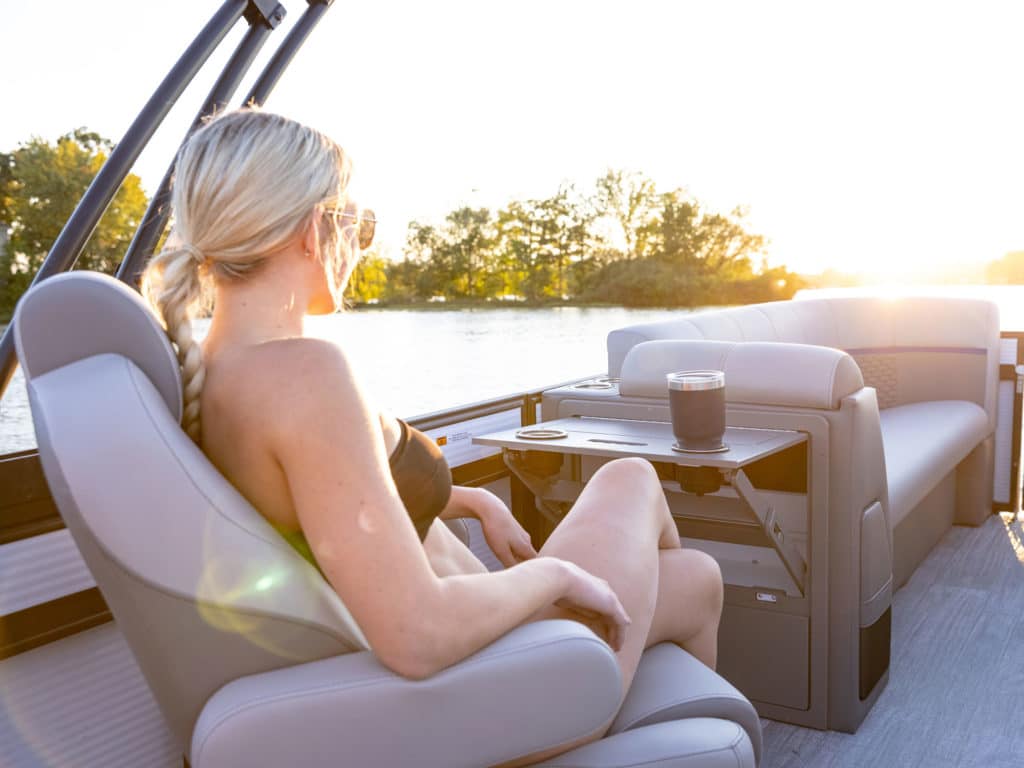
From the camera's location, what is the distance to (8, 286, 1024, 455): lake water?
8.83 ft

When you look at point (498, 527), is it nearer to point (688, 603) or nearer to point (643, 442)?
point (688, 603)

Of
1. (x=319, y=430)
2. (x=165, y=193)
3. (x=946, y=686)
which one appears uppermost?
(x=165, y=193)

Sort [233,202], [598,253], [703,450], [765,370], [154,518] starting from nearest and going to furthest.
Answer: [154,518]
[233,202]
[703,450]
[765,370]
[598,253]

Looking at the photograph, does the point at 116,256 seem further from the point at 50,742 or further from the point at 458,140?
the point at 458,140

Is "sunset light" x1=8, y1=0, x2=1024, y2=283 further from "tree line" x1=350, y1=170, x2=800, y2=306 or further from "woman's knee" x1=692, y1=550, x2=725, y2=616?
"woman's knee" x1=692, y1=550, x2=725, y2=616

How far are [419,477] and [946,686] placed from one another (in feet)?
6.01

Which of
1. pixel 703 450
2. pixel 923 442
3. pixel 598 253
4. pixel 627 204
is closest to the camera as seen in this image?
pixel 703 450

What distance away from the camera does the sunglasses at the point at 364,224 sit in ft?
3.91

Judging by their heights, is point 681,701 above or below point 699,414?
below

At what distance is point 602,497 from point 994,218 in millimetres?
4027

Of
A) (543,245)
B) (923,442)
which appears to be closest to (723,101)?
(543,245)

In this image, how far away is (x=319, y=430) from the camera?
0.96 m

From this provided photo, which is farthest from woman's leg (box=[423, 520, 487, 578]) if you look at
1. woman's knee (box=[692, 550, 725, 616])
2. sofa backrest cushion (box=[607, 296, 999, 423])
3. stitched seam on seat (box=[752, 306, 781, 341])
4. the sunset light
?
sofa backrest cushion (box=[607, 296, 999, 423])

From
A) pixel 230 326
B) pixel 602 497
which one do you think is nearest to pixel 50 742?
pixel 230 326
